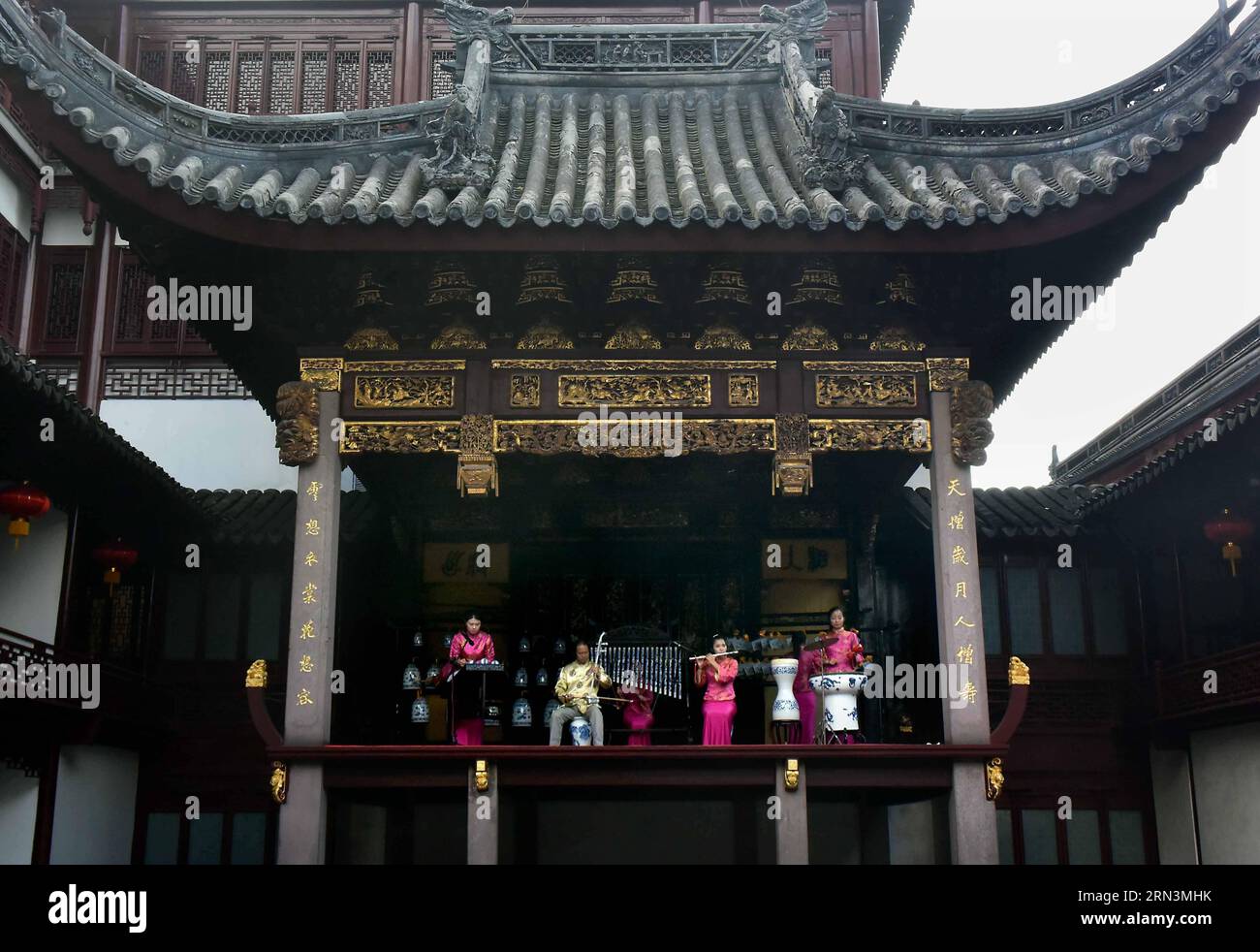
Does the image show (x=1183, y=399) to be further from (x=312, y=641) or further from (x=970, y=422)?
(x=312, y=641)

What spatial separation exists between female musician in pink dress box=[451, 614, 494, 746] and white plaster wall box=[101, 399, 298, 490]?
6.14 m

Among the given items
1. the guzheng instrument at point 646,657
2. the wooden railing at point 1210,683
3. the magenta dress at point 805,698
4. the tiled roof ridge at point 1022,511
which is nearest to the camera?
the magenta dress at point 805,698

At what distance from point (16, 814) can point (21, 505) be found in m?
3.38

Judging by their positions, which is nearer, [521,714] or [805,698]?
[805,698]

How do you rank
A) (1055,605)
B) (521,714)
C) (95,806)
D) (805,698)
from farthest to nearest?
(1055,605) → (95,806) → (521,714) → (805,698)

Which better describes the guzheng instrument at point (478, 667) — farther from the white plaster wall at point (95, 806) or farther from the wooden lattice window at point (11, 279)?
the wooden lattice window at point (11, 279)

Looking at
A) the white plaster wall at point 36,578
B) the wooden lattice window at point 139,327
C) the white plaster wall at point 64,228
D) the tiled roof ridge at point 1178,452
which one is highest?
the white plaster wall at point 64,228

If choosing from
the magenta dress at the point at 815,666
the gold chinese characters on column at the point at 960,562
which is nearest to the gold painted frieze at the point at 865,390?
the gold chinese characters on column at the point at 960,562

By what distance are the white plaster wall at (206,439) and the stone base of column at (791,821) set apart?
9.47 m

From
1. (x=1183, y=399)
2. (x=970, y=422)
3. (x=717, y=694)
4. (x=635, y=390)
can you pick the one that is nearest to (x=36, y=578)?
(x=635, y=390)

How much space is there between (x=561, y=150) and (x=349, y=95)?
7314 mm

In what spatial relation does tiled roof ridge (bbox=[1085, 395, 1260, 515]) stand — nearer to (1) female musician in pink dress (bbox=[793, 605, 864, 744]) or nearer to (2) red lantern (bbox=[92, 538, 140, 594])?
(1) female musician in pink dress (bbox=[793, 605, 864, 744])

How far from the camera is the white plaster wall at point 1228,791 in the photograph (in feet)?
51.1

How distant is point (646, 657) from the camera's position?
15.1 metres
